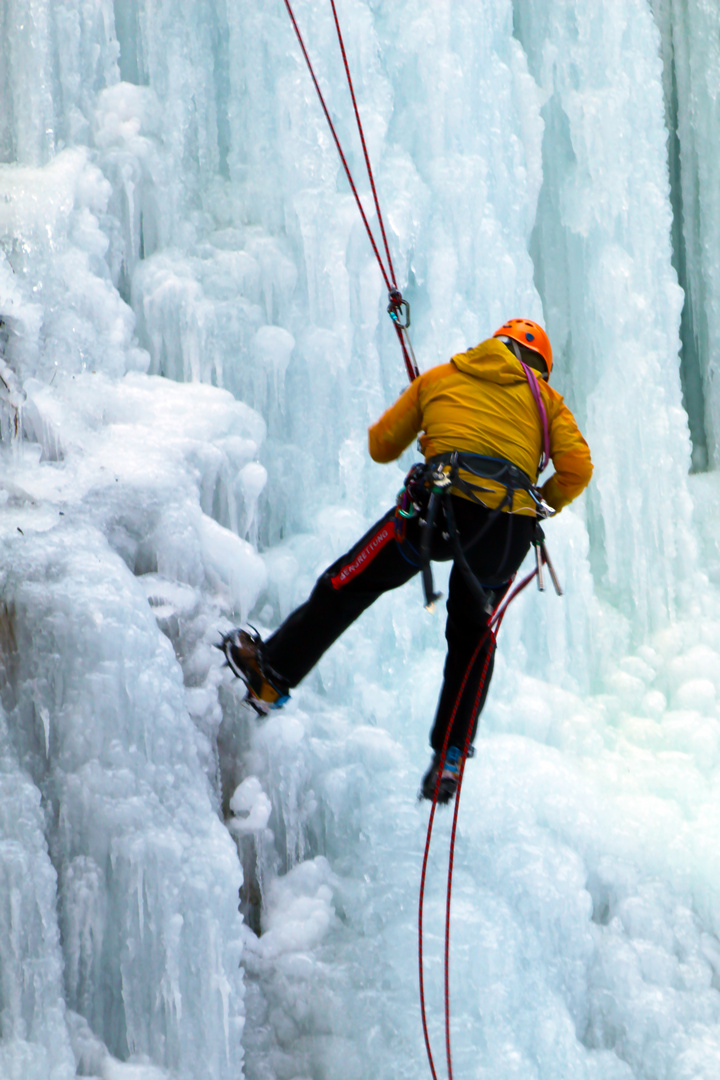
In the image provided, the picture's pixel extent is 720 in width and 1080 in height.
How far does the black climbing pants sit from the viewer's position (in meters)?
2.97

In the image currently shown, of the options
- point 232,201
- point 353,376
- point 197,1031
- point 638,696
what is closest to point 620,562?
point 638,696

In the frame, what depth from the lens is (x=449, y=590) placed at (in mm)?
3107

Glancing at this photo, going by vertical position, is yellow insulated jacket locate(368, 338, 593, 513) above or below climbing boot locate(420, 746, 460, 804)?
above

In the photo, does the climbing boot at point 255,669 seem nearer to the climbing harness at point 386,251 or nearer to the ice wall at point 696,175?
the climbing harness at point 386,251

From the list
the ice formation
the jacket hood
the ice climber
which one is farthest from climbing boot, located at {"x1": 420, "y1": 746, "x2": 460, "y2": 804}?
the jacket hood

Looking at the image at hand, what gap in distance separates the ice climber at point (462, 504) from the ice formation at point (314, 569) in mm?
597

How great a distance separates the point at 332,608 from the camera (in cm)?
315

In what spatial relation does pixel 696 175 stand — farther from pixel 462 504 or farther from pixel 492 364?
pixel 462 504

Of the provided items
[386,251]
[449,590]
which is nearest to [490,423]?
[449,590]

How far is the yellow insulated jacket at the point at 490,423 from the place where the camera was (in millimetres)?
2992

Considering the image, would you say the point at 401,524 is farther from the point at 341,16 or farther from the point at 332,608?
the point at 341,16

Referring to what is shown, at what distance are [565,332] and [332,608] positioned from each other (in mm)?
3375

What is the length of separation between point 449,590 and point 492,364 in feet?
2.06

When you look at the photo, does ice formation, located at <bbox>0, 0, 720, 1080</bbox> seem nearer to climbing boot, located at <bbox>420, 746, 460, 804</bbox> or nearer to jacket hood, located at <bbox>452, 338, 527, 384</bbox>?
climbing boot, located at <bbox>420, 746, 460, 804</bbox>
